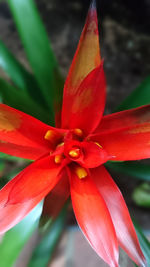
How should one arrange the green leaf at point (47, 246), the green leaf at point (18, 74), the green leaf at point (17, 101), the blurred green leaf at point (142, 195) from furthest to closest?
the blurred green leaf at point (142, 195) → the green leaf at point (47, 246) → the green leaf at point (18, 74) → the green leaf at point (17, 101)

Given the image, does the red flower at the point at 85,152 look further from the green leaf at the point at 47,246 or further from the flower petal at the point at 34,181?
the green leaf at the point at 47,246

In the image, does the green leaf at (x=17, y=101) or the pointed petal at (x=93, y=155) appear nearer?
the pointed petal at (x=93, y=155)

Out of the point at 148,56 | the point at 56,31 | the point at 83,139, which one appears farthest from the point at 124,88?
the point at 83,139

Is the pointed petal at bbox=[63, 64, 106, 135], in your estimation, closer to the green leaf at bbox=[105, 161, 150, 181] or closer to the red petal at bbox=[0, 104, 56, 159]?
the red petal at bbox=[0, 104, 56, 159]

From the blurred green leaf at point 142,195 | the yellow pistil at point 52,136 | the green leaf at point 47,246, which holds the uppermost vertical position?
the yellow pistil at point 52,136

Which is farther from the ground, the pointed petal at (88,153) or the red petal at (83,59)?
the red petal at (83,59)

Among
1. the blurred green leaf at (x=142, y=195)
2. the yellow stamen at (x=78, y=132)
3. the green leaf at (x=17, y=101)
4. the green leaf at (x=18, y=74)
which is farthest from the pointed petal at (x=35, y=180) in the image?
the blurred green leaf at (x=142, y=195)

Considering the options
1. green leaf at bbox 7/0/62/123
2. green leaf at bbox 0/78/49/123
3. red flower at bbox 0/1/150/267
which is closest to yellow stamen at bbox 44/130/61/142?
red flower at bbox 0/1/150/267

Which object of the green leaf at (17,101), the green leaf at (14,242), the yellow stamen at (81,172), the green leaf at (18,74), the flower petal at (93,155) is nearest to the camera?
the flower petal at (93,155)

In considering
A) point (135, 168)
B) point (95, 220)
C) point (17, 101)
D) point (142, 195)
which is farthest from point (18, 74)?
point (142, 195)
